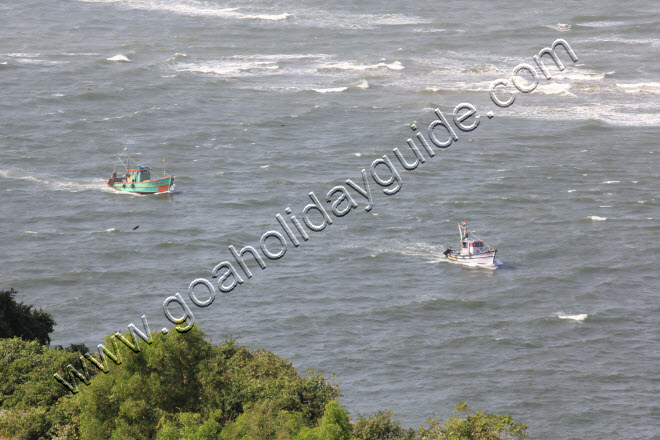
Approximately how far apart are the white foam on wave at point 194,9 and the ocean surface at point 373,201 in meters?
10.0

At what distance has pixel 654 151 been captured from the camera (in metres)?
98.1

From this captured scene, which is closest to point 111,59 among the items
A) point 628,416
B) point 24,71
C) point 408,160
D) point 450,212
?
point 24,71

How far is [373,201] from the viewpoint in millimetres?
89000

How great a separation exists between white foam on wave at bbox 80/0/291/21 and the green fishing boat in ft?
281

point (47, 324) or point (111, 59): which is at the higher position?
point (47, 324)

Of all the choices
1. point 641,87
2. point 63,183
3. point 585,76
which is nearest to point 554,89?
point 585,76

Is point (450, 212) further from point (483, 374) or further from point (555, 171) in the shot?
point (483, 374)

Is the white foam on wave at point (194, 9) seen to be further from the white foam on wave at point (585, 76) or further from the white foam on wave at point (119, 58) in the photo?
the white foam on wave at point (585, 76)

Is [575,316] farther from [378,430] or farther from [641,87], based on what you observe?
[641,87]

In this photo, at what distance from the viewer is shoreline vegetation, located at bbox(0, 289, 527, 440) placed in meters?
27.7

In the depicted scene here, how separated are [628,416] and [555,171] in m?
45.6

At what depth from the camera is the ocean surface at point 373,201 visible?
58.9 metres

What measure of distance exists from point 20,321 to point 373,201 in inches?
1942

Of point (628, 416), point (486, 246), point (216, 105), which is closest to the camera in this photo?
point (628, 416)
